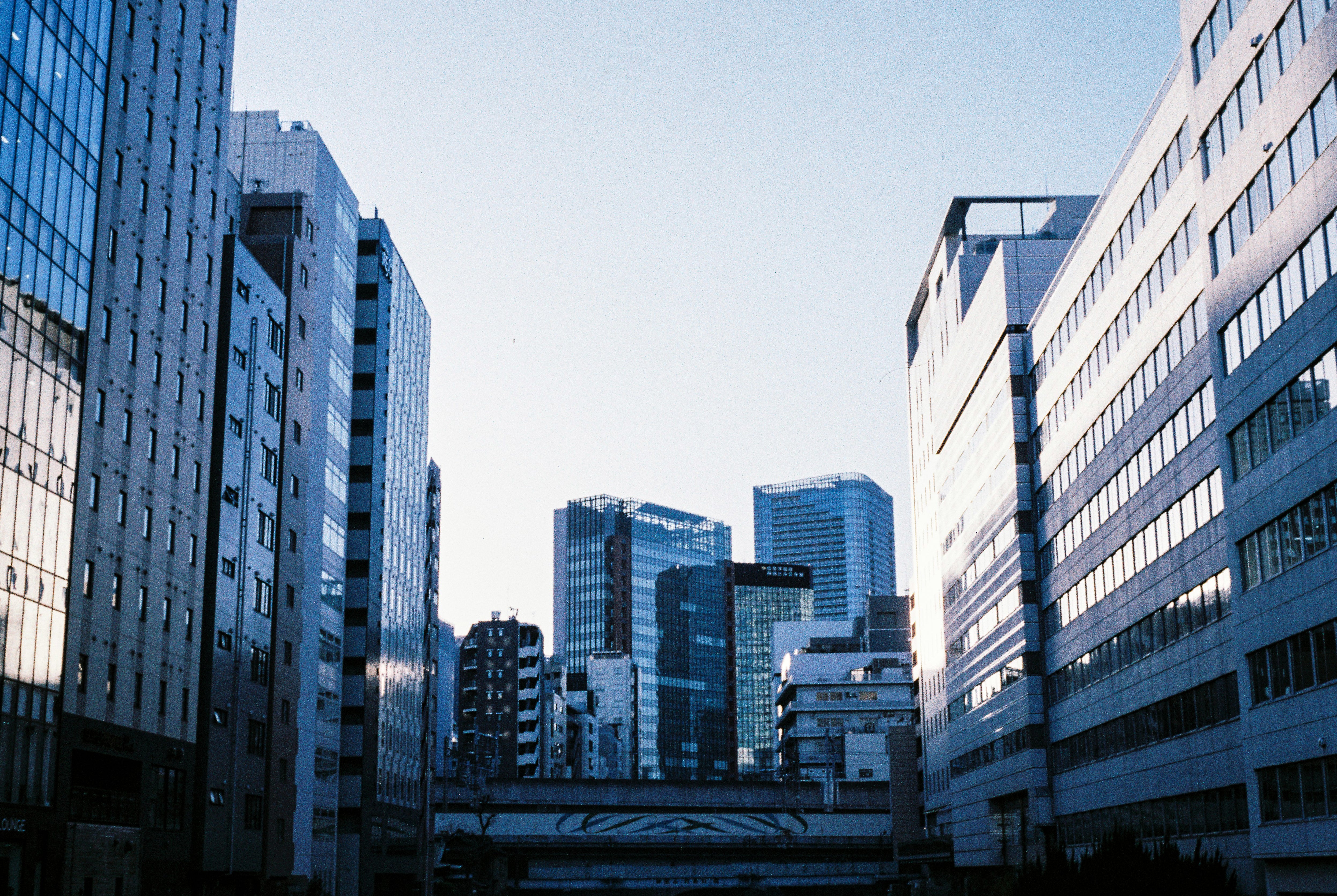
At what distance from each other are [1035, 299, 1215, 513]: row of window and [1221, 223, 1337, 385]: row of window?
372cm

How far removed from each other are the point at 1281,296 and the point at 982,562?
185ft

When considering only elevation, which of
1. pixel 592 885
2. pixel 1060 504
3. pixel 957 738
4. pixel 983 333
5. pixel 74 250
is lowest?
pixel 592 885

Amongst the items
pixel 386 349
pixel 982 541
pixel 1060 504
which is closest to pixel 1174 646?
pixel 1060 504

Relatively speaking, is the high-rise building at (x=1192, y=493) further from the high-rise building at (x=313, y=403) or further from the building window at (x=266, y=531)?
the building window at (x=266, y=531)

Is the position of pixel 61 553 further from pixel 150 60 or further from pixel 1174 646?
pixel 1174 646

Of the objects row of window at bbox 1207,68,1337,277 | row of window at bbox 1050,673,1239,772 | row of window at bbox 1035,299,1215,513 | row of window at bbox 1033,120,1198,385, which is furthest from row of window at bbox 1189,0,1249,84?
row of window at bbox 1050,673,1239,772

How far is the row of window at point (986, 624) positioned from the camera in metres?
90.4

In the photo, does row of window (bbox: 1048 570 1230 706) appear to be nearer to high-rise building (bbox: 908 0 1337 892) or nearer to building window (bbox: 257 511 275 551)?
high-rise building (bbox: 908 0 1337 892)

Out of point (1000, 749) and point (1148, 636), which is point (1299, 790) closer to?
point (1148, 636)

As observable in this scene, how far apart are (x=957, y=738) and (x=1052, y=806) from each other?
94.5ft

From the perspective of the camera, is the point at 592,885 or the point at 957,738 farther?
the point at 592,885

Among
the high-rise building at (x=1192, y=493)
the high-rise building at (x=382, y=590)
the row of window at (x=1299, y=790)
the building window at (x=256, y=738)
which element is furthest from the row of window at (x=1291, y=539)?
the high-rise building at (x=382, y=590)

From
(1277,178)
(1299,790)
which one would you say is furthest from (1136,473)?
(1277,178)

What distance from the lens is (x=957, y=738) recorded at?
113 metres
